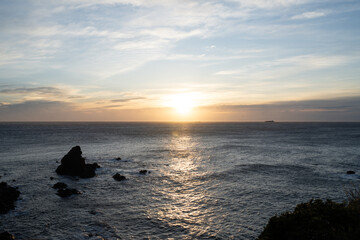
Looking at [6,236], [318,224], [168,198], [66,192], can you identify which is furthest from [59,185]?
[318,224]

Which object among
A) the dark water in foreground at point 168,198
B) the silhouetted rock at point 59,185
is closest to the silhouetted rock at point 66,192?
the dark water in foreground at point 168,198

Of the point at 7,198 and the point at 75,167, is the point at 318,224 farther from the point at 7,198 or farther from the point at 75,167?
the point at 75,167

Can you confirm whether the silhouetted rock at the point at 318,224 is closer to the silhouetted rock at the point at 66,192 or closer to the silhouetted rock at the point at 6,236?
the silhouetted rock at the point at 6,236

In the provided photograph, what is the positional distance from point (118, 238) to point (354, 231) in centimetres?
1756

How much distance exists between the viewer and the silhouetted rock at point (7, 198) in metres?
27.5

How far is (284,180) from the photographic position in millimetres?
40750

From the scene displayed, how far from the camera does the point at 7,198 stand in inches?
1167

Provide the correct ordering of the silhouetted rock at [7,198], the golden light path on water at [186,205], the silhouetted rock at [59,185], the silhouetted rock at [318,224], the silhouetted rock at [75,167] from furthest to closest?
1. the silhouetted rock at [75,167]
2. the silhouetted rock at [59,185]
3. the silhouetted rock at [7,198]
4. the golden light path on water at [186,205]
5. the silhouetted rock at [318,224]

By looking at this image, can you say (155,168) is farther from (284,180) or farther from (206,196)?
(284,180)

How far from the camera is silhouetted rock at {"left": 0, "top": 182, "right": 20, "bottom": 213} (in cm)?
2748

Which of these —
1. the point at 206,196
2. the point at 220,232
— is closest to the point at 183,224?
the point at 220,232

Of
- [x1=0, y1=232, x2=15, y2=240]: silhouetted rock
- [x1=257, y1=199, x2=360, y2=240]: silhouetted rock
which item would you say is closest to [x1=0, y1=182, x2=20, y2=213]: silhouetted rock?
[x1=0, y1=232, x2=15, y2=240]: silhouetted rock

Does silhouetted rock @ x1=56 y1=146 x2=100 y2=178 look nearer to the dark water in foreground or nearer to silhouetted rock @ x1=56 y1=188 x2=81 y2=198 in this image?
the dark water in foreground

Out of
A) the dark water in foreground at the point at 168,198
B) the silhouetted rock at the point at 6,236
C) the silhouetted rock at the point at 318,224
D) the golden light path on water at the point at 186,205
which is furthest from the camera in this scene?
the golden light path on water at the point at 186,205
